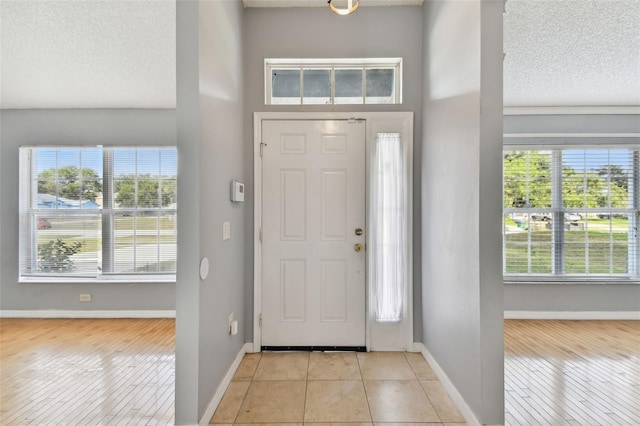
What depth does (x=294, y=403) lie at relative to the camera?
2096mm

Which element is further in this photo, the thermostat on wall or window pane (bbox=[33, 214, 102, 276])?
window pane (bbox=[33, 214, 102, 276])

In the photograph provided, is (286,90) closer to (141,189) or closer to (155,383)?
(141,189)

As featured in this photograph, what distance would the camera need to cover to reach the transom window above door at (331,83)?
2.94 metres

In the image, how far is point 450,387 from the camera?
7.14 ft

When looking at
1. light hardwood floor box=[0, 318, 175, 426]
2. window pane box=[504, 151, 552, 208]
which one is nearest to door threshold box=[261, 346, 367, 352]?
light hardwood floor box=[0, 318, 175, 426]

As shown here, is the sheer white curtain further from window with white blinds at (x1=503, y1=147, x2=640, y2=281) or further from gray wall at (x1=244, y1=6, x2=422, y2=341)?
window with white blinds at (x1=503, y1=147, x2=640, y2=281)

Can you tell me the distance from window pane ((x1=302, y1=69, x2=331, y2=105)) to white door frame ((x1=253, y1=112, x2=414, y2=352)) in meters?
0.18

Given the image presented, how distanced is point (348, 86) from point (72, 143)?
373cm

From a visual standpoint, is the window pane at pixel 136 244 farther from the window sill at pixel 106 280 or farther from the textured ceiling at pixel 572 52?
the textured ceiling at pixel 572 52

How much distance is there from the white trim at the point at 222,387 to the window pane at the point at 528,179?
3619 mm

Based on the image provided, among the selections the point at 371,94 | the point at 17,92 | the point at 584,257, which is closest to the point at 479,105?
the point at 371,94

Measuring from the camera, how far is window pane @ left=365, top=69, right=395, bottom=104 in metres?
2.95

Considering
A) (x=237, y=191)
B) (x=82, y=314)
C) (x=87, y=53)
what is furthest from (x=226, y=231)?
(x=82, y=314)

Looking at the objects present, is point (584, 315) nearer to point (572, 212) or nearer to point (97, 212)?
point (572, 212)
